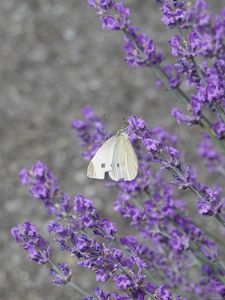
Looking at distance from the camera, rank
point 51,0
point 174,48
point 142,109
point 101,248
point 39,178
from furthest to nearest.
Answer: point 51,0 < point 142,109 < point 39,178 < point 174,48 < point 101,248

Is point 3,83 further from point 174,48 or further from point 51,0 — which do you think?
point 174,48

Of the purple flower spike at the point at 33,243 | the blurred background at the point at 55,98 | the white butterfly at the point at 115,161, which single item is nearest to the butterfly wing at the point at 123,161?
the white butterfly at the point at 115,161

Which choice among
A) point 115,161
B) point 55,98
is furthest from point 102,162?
point 55,98

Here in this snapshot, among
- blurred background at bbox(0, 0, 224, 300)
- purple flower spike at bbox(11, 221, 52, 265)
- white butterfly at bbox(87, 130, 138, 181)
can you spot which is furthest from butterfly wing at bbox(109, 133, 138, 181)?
blurred background at bbox(0, 0, 224, 300)

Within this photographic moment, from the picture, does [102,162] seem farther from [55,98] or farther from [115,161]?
[55,98]

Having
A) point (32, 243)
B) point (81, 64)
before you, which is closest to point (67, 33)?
point (81, 64)

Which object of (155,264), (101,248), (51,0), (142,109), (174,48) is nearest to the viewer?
(101,248)

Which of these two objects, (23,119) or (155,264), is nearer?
(155,264)

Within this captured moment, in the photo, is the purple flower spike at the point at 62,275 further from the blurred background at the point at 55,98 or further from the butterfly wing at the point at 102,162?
the blurred background at the point at 55,98
